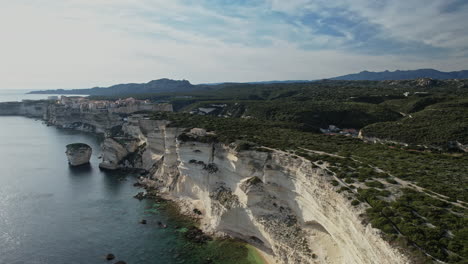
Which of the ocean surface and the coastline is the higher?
the ocean surface

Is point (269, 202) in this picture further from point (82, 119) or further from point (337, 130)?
point (82, 119)

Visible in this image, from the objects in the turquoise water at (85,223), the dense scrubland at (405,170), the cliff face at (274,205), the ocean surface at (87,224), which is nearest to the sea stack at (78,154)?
the ocean surface at (87,224)

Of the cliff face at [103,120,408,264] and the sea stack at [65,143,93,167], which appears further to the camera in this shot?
the sea stack at [65,143,93,167]

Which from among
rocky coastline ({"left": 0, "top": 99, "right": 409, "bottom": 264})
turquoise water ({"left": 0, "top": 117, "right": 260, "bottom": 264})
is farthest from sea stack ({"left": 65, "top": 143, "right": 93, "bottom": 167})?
rocky coastline ({"left": 0, "top": 99, "right": 409, "bottom": 264})

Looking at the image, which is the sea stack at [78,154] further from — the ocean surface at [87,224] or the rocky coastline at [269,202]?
the rocky coastline at [269,202]

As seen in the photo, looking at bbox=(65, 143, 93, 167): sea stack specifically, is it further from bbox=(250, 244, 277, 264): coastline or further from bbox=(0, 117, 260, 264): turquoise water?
bbox=(250, 244, 277, 264): coastline

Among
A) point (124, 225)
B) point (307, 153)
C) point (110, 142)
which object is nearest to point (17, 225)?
point (124, 225)
